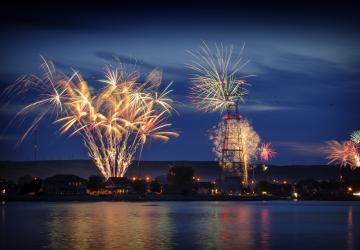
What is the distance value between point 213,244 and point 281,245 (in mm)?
6457

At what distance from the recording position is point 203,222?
332 ft

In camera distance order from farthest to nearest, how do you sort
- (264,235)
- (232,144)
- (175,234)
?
1. (232,144)
2. (175,234)
3. (264,235)

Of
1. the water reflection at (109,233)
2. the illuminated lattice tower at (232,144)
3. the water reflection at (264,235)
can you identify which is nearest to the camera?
the water reflection at (109,233)

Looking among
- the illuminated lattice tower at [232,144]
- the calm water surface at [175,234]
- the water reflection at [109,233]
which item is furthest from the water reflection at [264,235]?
the illuminated lattice tower at [232,144]

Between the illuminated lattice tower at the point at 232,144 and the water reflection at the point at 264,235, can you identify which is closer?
the water reflection at the point at 264,235

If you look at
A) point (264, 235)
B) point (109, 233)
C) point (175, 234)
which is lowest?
point (264, 235)

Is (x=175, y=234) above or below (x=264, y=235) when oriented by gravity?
above

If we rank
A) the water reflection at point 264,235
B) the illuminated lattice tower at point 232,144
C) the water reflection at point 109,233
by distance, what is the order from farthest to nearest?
the illuminated lattice tower at point 232,144
the water reflection at point 264,235
the water reflection at point 109,233

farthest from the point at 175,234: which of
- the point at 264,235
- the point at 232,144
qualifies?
the point at 232,144

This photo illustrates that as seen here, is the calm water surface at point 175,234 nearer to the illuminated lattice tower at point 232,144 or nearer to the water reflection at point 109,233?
the water reflection at point 109,233

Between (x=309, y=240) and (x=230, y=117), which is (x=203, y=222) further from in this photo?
(x=230, y=117)

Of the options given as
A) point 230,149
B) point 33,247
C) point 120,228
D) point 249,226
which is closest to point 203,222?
point 249,226

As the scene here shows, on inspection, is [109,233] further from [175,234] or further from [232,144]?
[232,144]

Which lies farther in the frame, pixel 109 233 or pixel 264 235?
pixel 109 233
